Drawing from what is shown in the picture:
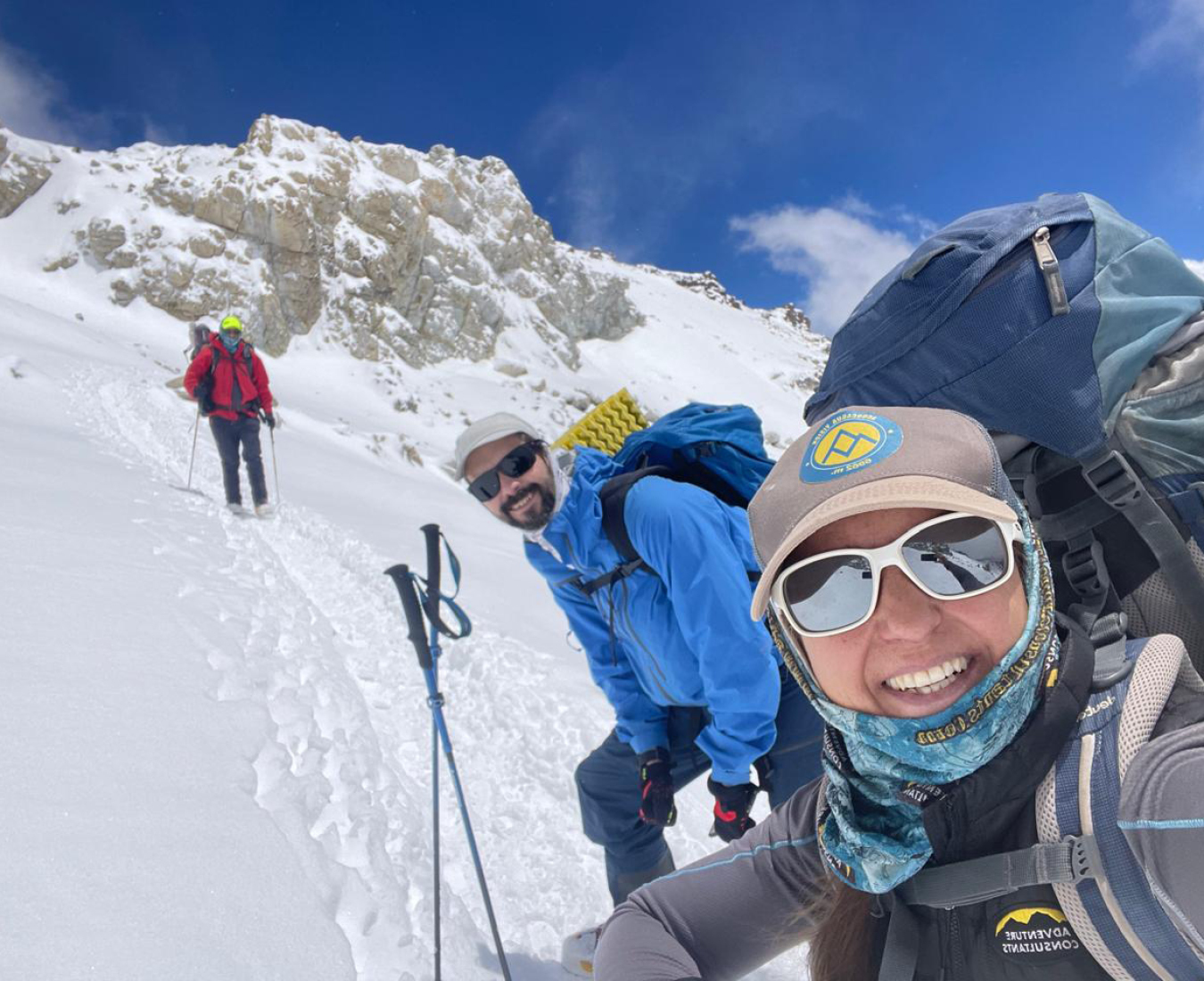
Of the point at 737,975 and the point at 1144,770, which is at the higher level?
the point at 1144,770

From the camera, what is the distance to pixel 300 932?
225 cm

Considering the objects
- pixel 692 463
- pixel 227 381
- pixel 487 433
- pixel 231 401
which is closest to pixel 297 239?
pixel 227 381

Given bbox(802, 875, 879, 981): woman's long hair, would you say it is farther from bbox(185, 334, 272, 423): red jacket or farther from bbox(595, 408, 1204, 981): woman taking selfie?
bbox(185, 334, 272, 423): red jacket

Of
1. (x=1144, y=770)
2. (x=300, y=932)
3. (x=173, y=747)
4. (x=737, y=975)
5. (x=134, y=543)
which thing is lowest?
(x=737, y=975)

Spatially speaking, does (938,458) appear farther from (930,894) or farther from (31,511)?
(31,511)

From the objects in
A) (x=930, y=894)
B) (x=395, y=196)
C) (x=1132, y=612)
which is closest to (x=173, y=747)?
(x=930, y=894)

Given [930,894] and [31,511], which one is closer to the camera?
[930,894]

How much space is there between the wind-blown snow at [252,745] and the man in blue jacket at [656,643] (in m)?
0.66

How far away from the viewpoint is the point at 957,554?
123cm

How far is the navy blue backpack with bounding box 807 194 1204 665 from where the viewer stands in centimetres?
147

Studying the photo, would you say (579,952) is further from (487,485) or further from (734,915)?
(487,485)

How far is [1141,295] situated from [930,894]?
1349mm

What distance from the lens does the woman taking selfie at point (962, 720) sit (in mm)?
1050

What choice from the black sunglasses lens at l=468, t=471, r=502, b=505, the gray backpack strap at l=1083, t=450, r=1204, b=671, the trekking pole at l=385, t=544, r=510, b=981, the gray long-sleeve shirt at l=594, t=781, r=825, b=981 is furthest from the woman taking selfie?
the trekking pole at l=385, t=544, r=510, b=981
